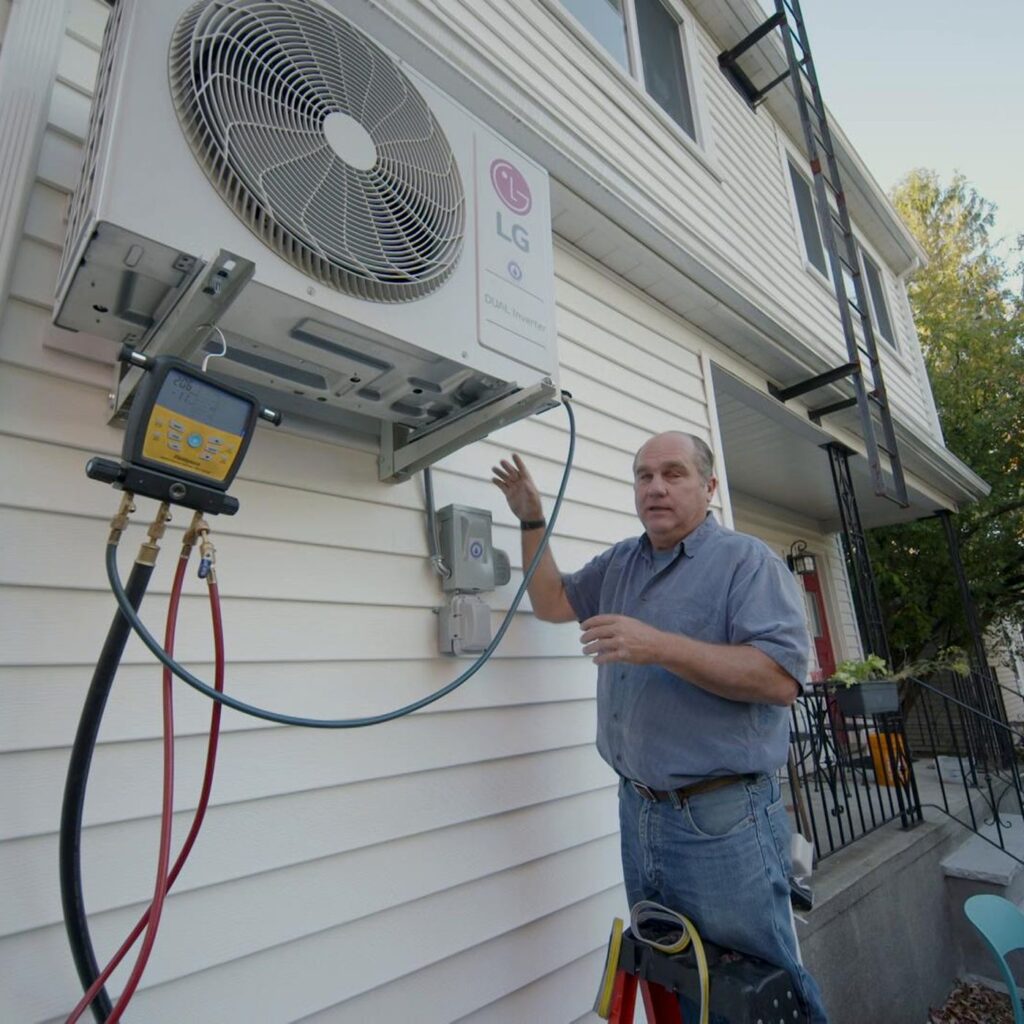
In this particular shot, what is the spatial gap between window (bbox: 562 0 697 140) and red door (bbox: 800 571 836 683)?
462 cm

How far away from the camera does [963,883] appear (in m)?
3.43

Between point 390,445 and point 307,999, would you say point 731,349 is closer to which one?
point 390,445

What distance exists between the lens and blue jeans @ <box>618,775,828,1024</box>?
49.4 inches

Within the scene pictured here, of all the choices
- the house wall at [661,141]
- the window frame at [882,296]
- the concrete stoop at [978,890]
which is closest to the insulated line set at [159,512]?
the house wall at [661,141]

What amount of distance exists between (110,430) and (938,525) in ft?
30.2

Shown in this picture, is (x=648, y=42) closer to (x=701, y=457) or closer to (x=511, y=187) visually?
(x=511, y=187)

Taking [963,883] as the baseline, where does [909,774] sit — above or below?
above

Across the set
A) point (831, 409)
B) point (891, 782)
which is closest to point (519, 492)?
point (831, 409)

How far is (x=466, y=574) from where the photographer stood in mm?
1657

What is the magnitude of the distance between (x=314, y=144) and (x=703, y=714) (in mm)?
1352

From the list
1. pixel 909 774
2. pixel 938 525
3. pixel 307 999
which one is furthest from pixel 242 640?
pixel 938 525

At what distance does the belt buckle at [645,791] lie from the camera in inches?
55.2

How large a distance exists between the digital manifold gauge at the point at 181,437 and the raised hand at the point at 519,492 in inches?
34.7

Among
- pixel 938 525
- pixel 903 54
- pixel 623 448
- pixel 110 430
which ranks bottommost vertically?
pixel 110 430
